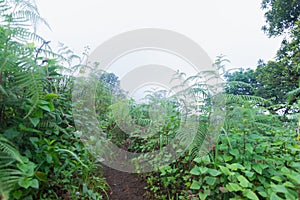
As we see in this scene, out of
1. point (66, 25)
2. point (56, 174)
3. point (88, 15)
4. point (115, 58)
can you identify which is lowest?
point (56, 174)

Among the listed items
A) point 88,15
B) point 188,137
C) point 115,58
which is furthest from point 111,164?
point 88,15

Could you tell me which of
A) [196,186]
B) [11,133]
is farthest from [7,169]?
[196,186]

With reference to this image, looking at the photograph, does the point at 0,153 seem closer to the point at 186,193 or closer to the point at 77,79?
the point at 186,193

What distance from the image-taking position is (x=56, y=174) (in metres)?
0.98

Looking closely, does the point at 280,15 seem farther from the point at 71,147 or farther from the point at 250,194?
the point at 71,147

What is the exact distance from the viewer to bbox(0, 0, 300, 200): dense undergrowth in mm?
816

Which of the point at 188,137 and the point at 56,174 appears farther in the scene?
the point at 188,137

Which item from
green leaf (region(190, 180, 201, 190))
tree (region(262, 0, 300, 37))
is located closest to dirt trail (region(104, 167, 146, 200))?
green leaf (region(190, 180, 201, 190))

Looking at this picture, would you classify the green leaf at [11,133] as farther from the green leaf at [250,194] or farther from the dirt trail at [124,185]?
the green leaf at [250,194]

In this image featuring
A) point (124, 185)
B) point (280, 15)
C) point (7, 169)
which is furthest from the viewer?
point (280, 15)

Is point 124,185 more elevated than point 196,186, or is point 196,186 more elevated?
point 196,186

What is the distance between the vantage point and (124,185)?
5.11ft

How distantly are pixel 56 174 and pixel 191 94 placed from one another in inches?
40.9

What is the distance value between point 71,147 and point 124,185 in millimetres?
639
